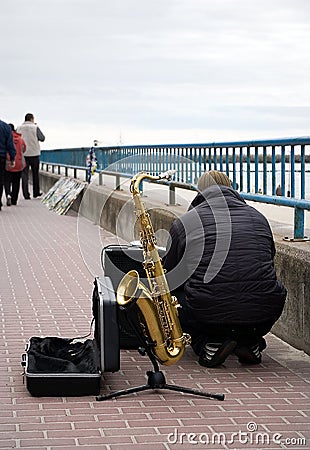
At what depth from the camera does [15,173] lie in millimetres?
22250

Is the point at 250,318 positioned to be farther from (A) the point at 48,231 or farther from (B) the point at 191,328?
(A) the point at 48,231

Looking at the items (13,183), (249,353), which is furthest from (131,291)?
(13,183)

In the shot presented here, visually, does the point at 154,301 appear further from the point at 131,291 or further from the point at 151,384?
the point at 151,384

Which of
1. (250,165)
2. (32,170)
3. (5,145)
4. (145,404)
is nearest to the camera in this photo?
(145,404)

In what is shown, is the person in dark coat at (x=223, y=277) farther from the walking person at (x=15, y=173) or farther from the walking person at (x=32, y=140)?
the walking person at (x=32, y=140)

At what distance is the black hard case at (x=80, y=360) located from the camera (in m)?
6.28

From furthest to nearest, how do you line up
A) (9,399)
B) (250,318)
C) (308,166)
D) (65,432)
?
(308,166) < (250,318) < (9,399) < (65,432)

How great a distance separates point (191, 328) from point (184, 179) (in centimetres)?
490

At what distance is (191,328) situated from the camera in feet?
23.2

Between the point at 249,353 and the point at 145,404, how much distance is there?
1.24 m

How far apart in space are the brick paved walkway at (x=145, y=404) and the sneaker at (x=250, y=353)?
68mm

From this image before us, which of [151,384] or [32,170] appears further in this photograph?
[32,170]

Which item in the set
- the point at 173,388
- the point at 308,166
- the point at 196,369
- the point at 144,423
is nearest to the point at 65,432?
the point at 144,423

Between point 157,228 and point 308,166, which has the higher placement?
→ point 308,166
